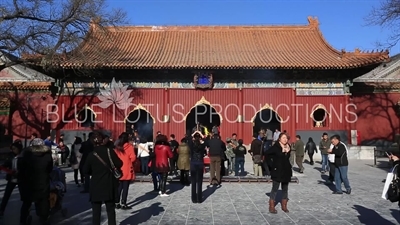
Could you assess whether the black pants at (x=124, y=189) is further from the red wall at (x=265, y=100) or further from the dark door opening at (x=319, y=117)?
the dark door opening at (x=319, y=117)

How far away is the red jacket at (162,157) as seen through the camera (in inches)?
378

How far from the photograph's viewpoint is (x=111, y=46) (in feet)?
72.9

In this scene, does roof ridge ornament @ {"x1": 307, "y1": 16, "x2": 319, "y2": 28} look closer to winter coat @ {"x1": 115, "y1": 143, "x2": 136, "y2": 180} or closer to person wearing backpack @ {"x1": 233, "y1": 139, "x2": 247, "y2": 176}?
person wearing backpack @ {"x1": 233, "y1": 139, "x2": 247, "y2": 176}

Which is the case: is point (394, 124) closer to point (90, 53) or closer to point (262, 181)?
point (262, 181)

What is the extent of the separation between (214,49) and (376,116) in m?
9.20

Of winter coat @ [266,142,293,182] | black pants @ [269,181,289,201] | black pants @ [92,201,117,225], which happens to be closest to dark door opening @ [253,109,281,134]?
black pants @ [269,181,289,201]

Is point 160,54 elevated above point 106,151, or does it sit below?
above

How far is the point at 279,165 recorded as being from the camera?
761 centimetres

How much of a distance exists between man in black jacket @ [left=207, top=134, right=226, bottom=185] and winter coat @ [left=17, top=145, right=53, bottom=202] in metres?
5.58

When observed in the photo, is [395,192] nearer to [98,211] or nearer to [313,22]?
[98,211]

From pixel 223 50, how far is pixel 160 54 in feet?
11.0

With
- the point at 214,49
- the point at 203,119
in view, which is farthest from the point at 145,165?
the point at 203,119

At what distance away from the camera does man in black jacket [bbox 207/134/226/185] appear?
36.1 ft

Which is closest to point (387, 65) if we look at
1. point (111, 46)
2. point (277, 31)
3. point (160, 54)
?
point (277, 31)
